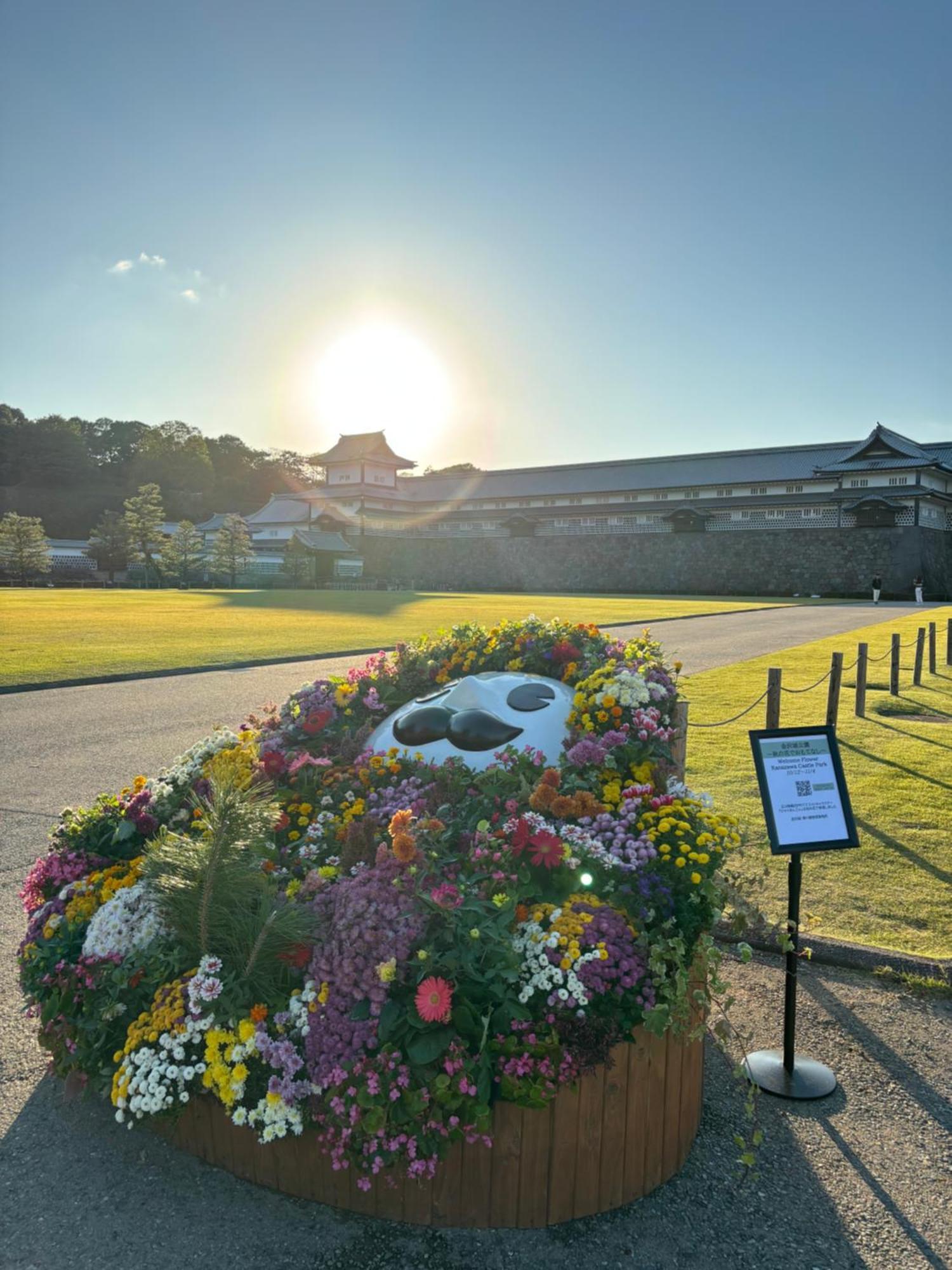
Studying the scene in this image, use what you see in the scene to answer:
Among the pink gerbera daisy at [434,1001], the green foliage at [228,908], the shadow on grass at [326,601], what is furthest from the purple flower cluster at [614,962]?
the shadow on grass at [326,601]

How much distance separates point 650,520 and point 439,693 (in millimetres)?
49567

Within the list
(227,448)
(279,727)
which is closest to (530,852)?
(279,727)

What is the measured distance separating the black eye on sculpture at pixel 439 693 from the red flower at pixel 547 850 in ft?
5.29

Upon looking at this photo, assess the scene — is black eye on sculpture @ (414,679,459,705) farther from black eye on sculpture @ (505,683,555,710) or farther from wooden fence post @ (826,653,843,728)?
wooden fence post @ (826,653,843,728)

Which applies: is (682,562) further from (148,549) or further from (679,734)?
(679,734)

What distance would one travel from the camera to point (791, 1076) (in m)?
3.16

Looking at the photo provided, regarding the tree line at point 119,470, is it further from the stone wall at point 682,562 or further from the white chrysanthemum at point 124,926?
the white chrysanthemum at point 124,926

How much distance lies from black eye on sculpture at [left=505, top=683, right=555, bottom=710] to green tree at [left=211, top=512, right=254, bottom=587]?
51.8 meters

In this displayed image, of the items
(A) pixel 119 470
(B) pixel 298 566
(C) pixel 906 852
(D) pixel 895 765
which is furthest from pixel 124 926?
(A) pixel 119 470

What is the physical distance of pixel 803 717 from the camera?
9648 millimetres

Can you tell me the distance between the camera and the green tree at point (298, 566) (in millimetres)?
52531

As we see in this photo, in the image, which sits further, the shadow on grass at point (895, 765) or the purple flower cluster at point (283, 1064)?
the shadow on grass at point (895, 765)

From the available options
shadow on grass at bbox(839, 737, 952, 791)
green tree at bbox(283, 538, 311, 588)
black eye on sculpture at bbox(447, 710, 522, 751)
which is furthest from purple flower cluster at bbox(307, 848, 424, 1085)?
green tree at bbox(283, 538, 311, 588)

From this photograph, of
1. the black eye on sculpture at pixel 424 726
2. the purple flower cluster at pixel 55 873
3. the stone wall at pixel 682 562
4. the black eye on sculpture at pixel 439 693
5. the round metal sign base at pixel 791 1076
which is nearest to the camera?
the round metal sign base at pixel 791 1076
